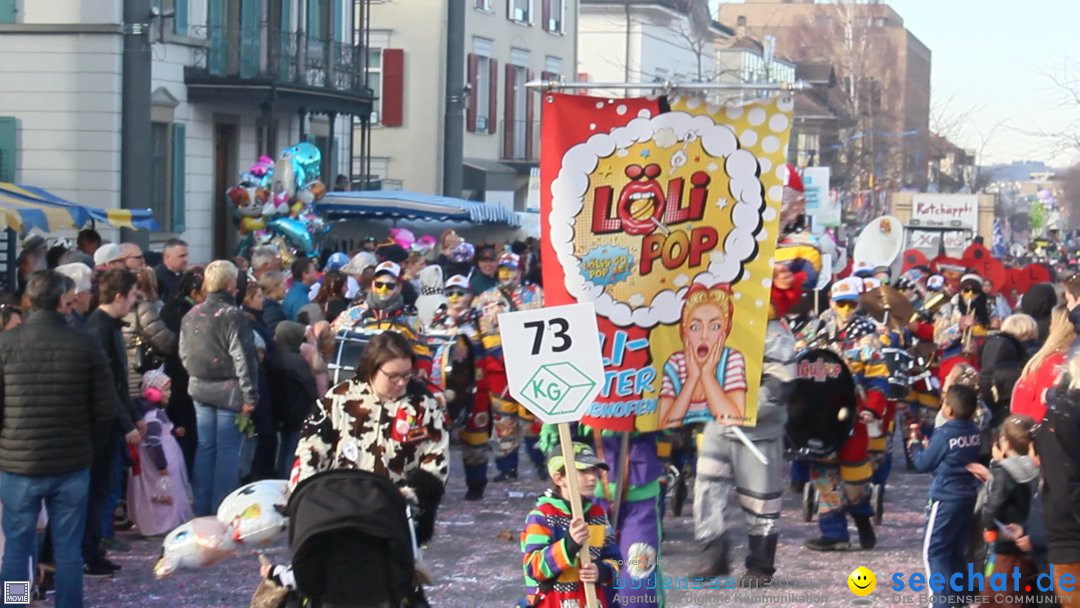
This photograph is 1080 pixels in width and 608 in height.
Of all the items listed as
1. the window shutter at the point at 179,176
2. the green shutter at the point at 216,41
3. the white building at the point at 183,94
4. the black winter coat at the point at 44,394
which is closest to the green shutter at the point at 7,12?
the white building at the point at 183,94

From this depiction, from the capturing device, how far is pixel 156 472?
1055cm

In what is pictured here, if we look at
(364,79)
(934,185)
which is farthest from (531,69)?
(934,185)

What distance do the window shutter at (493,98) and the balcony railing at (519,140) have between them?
0.75 m

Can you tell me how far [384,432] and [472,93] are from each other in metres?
33.7

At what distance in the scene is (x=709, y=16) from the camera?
168 ft

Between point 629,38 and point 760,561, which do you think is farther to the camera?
point 629,38

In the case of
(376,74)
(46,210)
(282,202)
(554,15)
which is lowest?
(46,210)

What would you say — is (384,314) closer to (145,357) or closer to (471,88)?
(145,357)

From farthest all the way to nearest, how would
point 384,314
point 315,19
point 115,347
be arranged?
1. point 315,19
2. point 384,314
3. point 115,347

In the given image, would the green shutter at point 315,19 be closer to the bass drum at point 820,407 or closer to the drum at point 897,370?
the drum at point 897,370

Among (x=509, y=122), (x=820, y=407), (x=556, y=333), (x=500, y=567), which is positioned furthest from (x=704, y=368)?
(x=509, y=122)

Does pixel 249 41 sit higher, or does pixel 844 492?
pixel 249 41

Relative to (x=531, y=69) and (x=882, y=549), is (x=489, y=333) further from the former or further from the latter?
(x=531, y=69)

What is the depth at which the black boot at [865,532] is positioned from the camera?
10.9 metres
